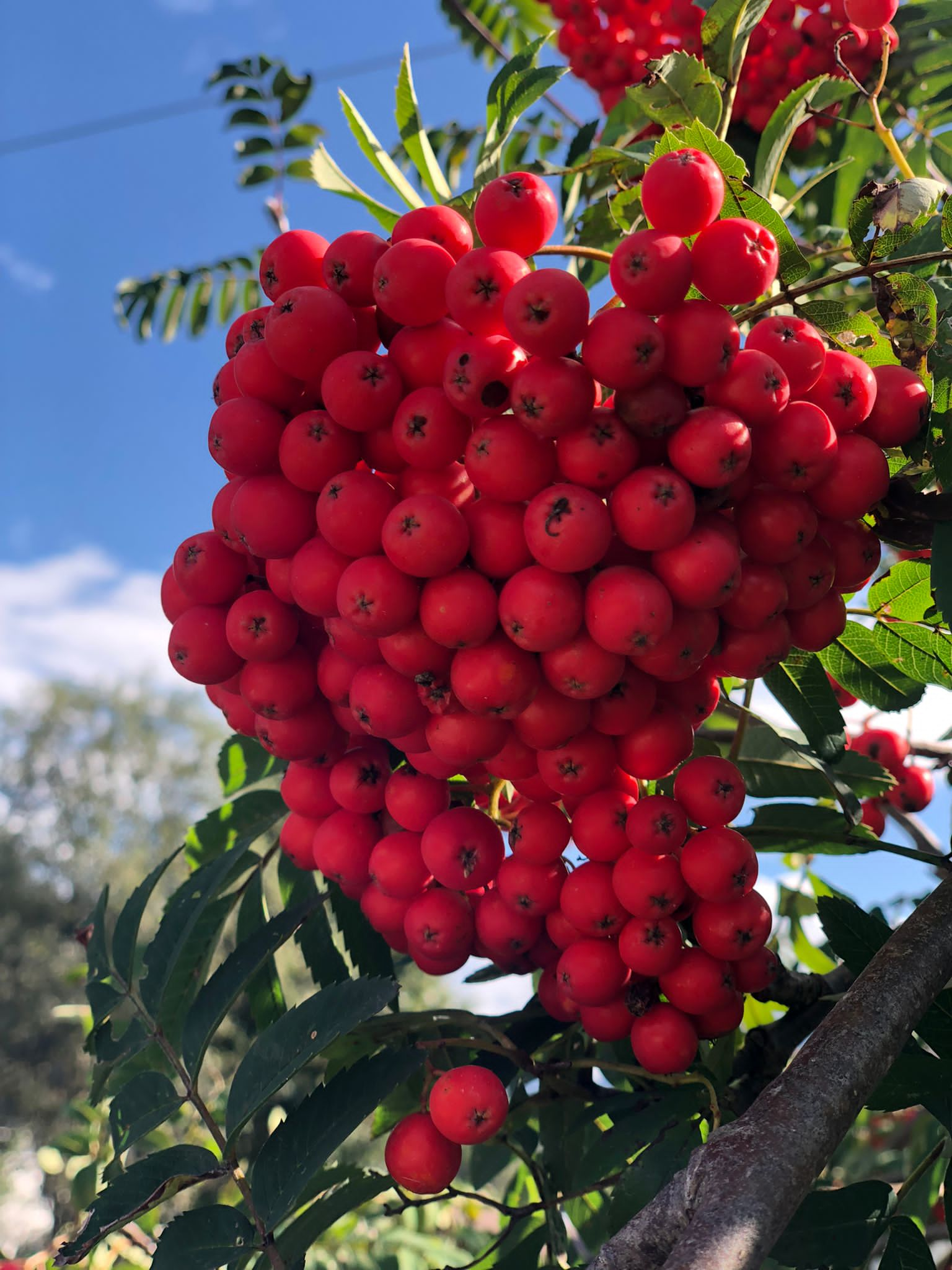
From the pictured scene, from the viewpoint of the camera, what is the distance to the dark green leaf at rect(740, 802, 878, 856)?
1.51 m

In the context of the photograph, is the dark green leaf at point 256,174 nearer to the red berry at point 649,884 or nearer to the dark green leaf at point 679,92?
the dark green leaf at point 679,92

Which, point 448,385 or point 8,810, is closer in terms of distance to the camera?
point 448,385

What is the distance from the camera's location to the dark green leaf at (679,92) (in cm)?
138

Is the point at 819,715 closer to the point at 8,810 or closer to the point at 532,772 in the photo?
the point at 532,772

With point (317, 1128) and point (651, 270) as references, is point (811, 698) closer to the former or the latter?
point (651, 270)

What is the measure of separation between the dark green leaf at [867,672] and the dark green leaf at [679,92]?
784 mm

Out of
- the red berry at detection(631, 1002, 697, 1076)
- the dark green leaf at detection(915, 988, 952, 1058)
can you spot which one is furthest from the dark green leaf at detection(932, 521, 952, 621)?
the red berry at detection(631, 1002, 697, 1076)

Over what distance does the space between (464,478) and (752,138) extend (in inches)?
69.9

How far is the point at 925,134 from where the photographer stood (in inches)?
82.0

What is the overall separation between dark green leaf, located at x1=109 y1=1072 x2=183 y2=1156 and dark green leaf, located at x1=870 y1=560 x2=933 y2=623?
1.20m

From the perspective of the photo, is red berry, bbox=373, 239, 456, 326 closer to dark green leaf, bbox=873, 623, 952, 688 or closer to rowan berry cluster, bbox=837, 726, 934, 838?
dark green leaf, bbox=873, 623, 952, 688

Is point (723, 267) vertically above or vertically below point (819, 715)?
above

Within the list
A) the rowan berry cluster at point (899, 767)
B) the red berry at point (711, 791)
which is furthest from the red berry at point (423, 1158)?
the rowan berry cluster at point (899, 767)

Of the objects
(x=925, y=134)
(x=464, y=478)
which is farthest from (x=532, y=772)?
(x=925, y=134)
